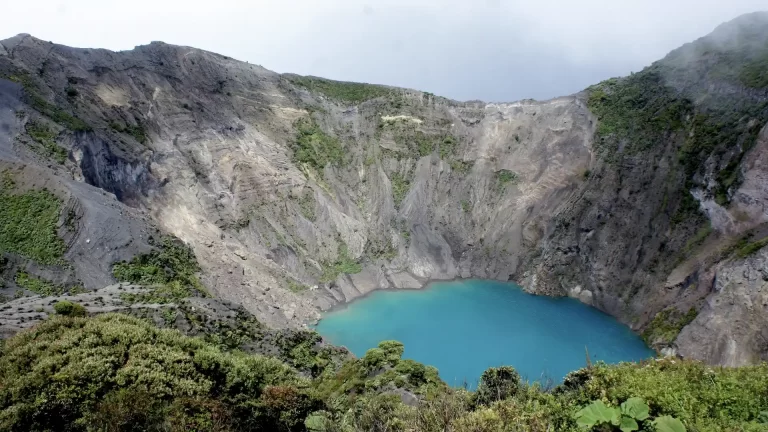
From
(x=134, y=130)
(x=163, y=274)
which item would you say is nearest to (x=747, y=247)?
(x=163, y=274)

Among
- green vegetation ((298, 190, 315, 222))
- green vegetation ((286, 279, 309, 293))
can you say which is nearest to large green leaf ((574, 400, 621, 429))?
green vegetation ((286, 279, 309, 293))

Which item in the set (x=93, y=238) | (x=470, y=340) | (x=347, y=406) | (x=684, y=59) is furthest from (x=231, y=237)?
(x=684, y=59)

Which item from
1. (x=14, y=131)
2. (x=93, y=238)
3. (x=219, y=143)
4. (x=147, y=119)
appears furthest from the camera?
(x=219, y=143)

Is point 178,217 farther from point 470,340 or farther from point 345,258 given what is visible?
point 470,340

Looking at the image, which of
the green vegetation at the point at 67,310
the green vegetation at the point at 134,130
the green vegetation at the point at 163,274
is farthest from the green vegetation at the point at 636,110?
the green vegetation at the point at 67,310

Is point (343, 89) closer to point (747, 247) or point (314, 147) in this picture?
point (314, 147)

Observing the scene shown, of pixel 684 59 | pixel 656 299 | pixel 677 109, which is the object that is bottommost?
pixel 656 299
